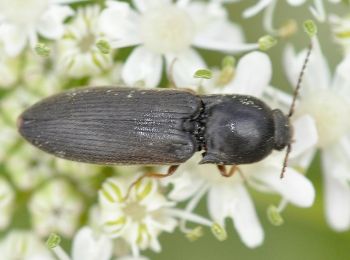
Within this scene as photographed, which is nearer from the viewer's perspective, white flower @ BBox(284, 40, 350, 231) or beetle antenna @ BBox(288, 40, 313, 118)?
beetle antenna @ BBox(288, 40, 313, 118)

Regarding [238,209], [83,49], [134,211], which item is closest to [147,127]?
[134,211]

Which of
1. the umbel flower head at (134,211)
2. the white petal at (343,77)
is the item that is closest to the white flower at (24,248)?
the umbel flower head at (134,211)

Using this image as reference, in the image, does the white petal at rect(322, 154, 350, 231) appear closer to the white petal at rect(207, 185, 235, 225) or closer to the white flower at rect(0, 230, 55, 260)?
the white petal at rect(207, 185, 235, 225)

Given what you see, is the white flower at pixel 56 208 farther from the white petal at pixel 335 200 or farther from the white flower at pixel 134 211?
the white petal at pixel 335 200

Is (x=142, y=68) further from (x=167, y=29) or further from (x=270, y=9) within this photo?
(x=270, y=9)

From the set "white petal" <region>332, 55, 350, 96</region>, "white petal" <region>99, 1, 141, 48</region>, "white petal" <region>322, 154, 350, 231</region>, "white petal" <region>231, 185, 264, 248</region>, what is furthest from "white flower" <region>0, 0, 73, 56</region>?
"white petal" <region>322, 154, 350, 231</region>

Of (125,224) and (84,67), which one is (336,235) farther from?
(84,67)
